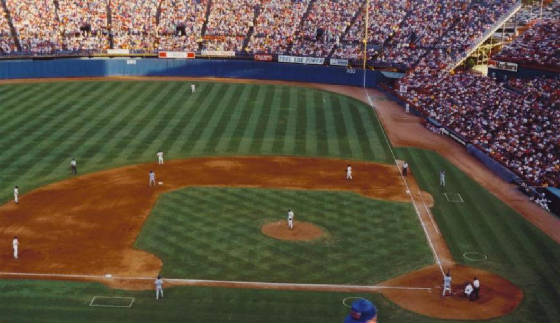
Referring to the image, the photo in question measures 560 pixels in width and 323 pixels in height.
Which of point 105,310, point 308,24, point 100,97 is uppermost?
point 308,24

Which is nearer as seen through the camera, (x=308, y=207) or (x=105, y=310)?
(x=105, y=310)

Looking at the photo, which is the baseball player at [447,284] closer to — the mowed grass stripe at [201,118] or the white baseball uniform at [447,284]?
the white baseball uniform at [447,284]

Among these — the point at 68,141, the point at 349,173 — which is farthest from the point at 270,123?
the point at 68,141

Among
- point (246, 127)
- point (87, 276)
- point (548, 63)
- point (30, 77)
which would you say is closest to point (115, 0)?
point (30, 77)

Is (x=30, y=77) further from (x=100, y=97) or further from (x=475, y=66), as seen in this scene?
(x=475, y=66)

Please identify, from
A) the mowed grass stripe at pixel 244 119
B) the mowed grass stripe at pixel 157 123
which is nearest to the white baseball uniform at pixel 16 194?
the mowed grass stripe at pixel 157 123

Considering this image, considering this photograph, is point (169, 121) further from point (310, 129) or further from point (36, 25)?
point (36, 25)

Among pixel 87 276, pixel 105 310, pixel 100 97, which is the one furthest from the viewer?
pixel 100 97

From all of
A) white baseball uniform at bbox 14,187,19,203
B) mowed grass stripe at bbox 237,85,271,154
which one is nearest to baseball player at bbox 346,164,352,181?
mowed grass stripe at bbox 237,85,271,154
